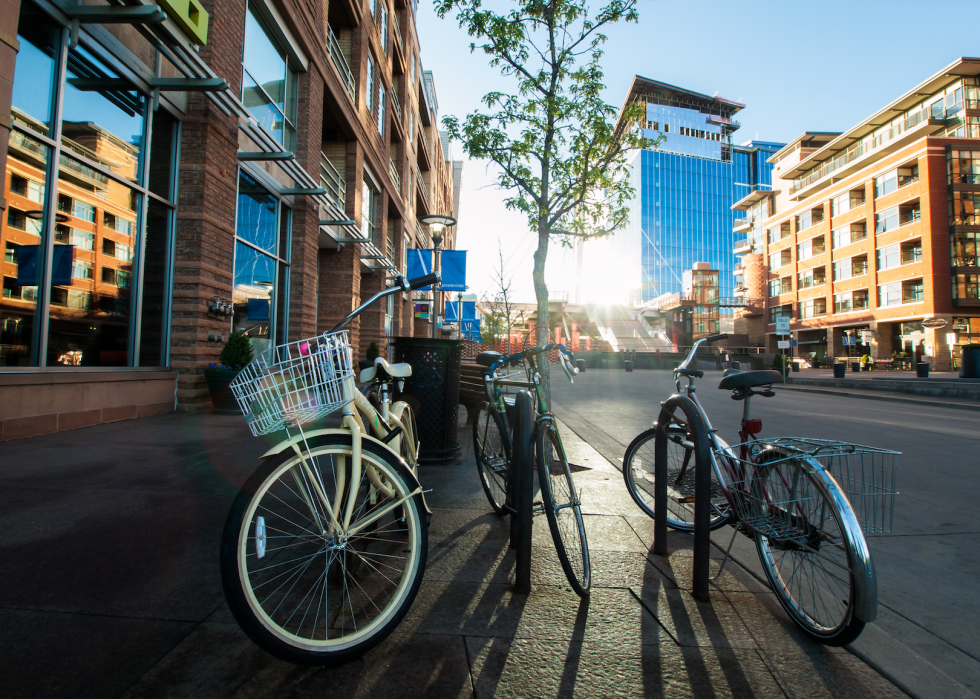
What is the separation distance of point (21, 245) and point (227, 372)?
2600 millimetres

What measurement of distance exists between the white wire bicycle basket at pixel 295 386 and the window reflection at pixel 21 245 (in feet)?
15.7

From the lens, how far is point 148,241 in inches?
275

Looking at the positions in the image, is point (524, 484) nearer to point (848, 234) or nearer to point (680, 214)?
point (848, 234)

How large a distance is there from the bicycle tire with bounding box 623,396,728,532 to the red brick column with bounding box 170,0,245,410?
6202 millimetres

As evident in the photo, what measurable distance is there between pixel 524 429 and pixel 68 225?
6073 millimetres

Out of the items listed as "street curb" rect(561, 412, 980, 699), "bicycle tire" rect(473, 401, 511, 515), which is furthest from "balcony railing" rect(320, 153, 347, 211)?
"street curb" rect(561, 412, 980, 699)

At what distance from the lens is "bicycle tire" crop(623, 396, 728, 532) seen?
2815mm

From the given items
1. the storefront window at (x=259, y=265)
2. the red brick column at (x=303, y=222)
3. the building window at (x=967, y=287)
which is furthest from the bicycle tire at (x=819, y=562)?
the building window at (x=967, y=287)

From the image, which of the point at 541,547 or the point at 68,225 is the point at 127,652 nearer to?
the point at 541,547

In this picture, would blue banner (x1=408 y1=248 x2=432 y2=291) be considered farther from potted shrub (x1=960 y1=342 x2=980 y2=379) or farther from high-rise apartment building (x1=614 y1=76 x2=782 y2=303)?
high-rise apartment building (x1=614 y1=76 x2=782 y2=303)

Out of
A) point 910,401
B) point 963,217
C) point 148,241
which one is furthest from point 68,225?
point 963,217

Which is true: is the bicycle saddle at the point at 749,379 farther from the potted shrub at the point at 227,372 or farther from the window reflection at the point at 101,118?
the window reflection at the point at 101,118

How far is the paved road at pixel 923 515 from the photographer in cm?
222

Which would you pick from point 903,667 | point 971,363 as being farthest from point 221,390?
point 971,363
